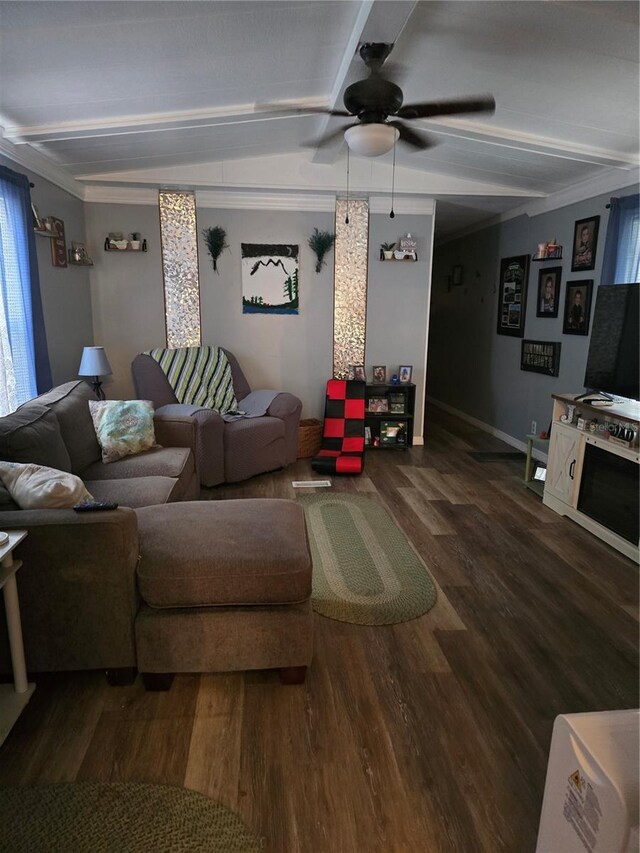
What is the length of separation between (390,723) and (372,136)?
259cm

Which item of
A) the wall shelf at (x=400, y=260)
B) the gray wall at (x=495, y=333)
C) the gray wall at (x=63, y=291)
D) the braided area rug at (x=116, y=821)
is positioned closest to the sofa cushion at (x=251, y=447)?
the gray wall at (x=63, y=291)

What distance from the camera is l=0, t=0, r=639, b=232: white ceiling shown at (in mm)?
2293

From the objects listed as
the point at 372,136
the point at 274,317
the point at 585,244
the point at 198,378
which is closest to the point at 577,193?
the point at 585,244

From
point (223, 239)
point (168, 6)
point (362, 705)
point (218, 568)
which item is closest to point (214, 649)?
point (218, 568)

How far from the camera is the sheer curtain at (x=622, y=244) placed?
385 cm

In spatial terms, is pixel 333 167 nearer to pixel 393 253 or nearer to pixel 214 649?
pixel 393 253

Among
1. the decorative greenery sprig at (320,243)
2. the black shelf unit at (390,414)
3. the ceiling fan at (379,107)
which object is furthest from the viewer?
the black shelf unit at (390,414)

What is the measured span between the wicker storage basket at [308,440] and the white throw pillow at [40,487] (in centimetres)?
304

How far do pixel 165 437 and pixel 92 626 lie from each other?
1.80 meters

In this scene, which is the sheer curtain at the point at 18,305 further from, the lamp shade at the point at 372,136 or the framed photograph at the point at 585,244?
the framed photograph at the point at 585,244

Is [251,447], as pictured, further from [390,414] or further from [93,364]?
[390,414]

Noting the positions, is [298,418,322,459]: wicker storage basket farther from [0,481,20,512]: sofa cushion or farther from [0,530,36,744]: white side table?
[0,530,36,744]: white side table

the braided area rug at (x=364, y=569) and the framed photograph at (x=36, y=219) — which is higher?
the framed photograph at (x=36, y=219)

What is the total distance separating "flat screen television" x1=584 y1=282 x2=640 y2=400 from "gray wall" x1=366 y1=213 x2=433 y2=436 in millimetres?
2171
